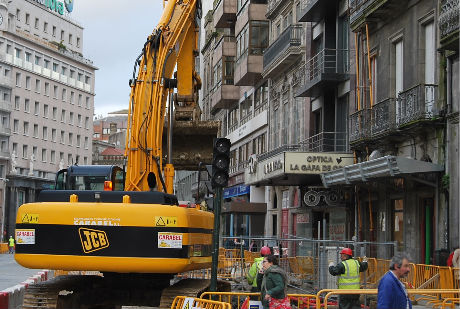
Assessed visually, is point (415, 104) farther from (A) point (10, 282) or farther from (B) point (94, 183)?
(A) point (10, 282)

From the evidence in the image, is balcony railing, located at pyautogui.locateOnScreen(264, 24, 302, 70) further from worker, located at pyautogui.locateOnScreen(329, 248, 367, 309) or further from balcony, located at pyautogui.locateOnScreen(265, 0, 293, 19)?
worker, located at pyautogui.locateOnScreen(329, 248, 367, 309)

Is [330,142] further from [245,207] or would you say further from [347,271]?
[347,271]

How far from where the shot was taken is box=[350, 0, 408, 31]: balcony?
28.2 metres

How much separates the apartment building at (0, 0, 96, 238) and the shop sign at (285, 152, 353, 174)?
70.9m

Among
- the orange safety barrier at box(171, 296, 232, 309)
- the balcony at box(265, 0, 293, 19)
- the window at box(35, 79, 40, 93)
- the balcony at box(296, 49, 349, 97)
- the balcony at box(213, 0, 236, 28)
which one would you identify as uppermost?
the window at box(35, 79, 40, 93)

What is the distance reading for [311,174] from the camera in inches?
1313

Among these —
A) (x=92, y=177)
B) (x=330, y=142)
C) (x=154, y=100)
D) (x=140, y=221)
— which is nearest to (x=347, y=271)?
(x=140, y=221)

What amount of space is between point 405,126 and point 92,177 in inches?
438

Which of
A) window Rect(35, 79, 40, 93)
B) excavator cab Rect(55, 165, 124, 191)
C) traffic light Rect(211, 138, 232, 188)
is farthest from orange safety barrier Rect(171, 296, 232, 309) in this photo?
window Rect(35, 79, 40, 93)

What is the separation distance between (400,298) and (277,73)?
37.5m

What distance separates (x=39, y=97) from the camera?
109000 mm

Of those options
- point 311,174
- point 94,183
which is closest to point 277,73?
point 311,174

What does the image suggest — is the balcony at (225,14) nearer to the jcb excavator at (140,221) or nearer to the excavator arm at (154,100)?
the jcb excavator at (140,221)

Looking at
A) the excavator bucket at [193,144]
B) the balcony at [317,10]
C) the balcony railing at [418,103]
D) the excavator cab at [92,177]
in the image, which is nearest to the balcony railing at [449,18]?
the balcony railing at [418,103]
